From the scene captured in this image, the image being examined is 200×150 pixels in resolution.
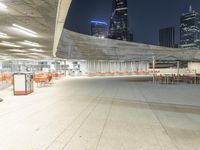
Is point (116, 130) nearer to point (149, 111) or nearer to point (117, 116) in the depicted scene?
point (117, 116)

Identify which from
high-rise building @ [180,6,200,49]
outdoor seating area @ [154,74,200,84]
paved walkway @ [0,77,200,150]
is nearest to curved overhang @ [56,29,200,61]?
outdoor seating area @ [154,74,200,84]

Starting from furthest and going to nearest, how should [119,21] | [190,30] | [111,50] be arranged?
1. [119,21]
2. [190,30]
3. [111,50]

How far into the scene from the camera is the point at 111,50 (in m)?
45.1

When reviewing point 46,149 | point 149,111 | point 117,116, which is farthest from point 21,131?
point 149,111

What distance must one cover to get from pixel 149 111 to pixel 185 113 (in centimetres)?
125

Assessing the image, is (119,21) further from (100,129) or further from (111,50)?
(100,129)

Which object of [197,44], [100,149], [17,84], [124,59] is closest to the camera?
[100,149]

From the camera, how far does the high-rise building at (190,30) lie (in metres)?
115

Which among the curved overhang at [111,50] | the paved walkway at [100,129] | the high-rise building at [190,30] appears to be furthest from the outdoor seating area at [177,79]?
the high-rise building at [190,30]

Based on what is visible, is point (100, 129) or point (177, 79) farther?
point (177, 79)

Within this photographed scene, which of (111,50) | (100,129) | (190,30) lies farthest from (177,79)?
(190,30)

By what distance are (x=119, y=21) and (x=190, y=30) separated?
45993 millimetres

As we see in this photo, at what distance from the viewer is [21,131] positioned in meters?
5.35

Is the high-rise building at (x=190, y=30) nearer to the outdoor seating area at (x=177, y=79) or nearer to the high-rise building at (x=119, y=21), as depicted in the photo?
the high-rise building at (x=119, y=21)
